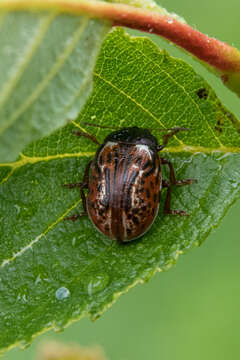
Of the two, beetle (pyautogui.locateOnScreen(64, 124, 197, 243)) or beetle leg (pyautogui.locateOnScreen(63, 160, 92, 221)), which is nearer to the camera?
beetle leg (pyautogui.locateOnScreen(63, 160, 92, 221))

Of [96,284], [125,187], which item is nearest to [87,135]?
[125,187]

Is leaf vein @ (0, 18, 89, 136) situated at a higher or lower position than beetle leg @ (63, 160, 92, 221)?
lower

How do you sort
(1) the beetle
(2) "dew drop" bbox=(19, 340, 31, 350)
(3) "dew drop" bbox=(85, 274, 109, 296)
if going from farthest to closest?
(1) the beetle < (3) "dew drop" bbox=(85, 274, 109, 296) < (2) "dew drop" bbox=(19, 340, 31, 350)

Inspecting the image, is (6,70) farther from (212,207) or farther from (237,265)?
(237,265)

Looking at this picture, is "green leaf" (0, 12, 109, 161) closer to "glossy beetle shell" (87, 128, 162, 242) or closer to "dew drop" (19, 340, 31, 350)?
"dew drop" (19, 340, 31, 350)

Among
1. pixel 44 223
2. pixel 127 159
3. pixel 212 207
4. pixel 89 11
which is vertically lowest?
pixel 212 207

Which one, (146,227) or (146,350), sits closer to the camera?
(146,227)

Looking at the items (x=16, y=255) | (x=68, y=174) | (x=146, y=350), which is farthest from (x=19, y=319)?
(x=146, y=350)

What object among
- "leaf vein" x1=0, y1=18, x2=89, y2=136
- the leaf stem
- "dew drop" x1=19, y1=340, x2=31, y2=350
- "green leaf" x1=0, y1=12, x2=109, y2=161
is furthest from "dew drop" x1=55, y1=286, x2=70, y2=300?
the leaf stem
